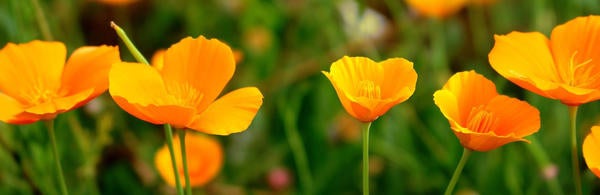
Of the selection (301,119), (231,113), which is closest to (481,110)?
(231,113)

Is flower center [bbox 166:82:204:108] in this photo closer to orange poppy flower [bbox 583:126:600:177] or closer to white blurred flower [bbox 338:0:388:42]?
orange poppy flower [bbox 583:126:600:177]

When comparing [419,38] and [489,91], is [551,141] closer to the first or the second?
[419,38]

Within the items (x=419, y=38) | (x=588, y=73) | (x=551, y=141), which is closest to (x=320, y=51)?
(x=419, y=38)

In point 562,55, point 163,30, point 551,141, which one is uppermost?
point 562,55

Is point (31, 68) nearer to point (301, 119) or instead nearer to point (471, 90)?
point (471, 90)

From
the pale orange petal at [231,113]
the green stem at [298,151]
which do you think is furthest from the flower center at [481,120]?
the green stem at [298,151]

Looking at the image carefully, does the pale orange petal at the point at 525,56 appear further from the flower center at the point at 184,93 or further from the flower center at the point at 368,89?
the flower center at the point at 184,93
